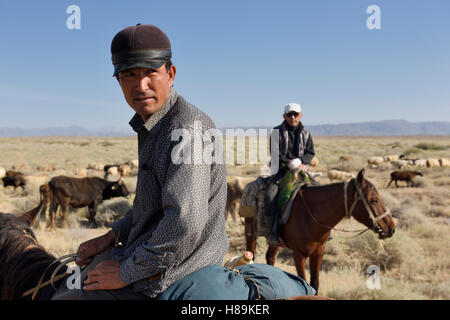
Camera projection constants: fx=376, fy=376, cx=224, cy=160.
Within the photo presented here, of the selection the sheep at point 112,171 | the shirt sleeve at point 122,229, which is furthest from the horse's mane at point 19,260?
the sheep at point 112,171

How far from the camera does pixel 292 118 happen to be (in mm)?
6473

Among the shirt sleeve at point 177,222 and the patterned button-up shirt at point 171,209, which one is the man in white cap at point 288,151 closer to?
the patterned button-up shirt at point 171,209

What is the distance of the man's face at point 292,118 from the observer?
6.45m

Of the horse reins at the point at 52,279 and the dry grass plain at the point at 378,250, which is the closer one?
the horse reins at the point at 52,279

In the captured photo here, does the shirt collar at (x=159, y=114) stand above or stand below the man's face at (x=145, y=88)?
below

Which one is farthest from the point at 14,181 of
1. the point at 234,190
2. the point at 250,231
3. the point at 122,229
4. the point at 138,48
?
the point at 138,48

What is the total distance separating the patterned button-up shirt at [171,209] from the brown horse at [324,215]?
4.36 meters

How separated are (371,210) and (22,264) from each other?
4.82m

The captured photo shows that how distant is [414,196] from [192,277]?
17.2m

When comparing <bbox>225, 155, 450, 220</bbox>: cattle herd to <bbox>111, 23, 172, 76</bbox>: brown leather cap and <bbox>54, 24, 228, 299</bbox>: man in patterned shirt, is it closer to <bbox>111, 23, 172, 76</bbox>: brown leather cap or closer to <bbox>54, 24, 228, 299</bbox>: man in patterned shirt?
<bbox>54, 24, 228, 299</bbox>: man in patterned shirt

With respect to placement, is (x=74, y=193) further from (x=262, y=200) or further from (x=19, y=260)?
(x=19, y=260)

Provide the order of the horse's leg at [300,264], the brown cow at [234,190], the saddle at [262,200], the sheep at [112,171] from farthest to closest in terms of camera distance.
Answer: the sheep at [112,171], the brown cow at [234,190], the saddle at [262,200], the horse's leg at [300,264]

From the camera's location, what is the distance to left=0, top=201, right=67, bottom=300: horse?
2.30 metres

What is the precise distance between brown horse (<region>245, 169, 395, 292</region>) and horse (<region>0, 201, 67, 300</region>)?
4.17m
